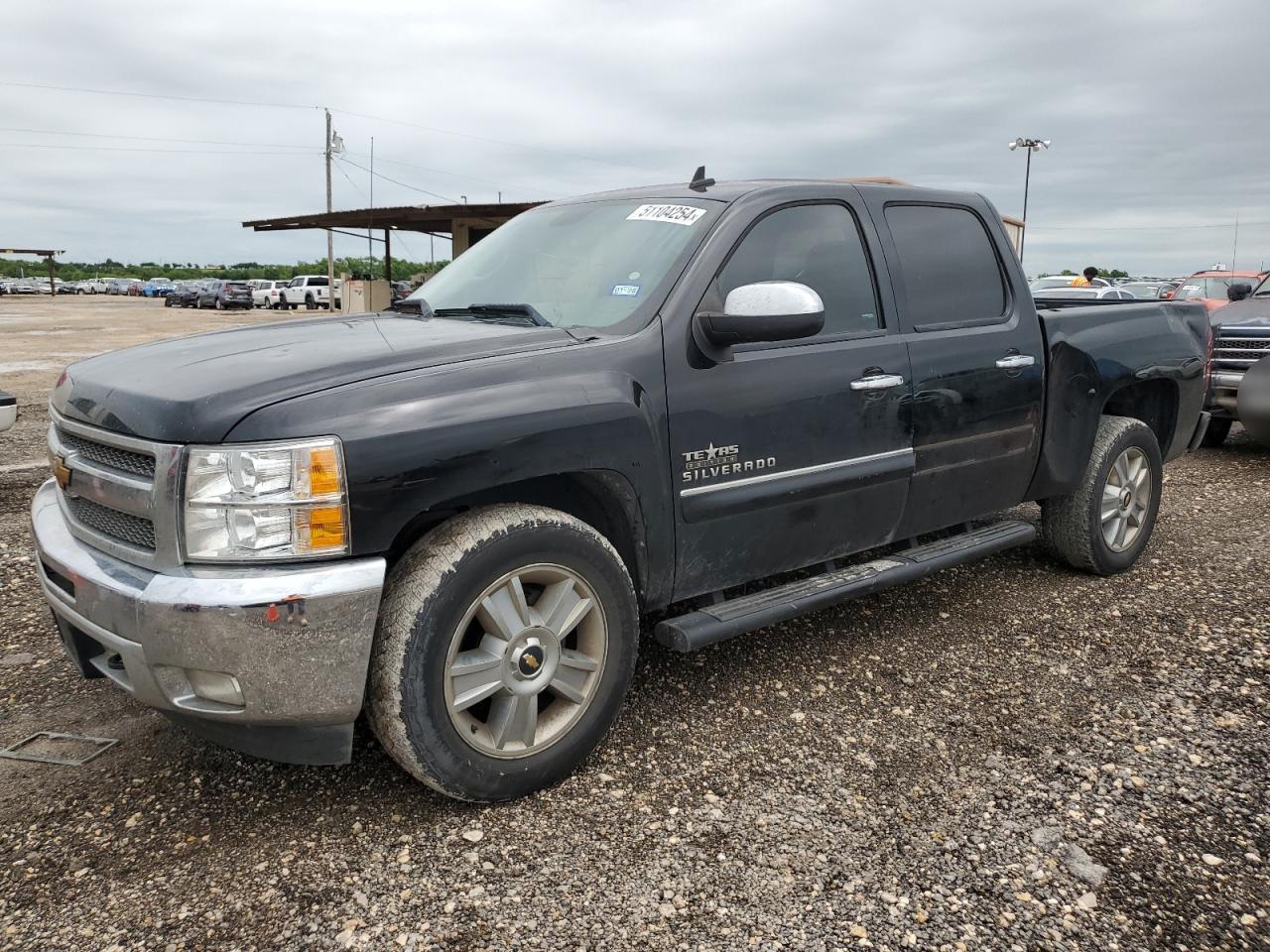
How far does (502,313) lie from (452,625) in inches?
49.5

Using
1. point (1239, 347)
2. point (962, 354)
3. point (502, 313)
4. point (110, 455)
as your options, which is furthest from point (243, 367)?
point (1239, 347)

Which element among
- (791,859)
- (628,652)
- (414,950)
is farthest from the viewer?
(628,652)

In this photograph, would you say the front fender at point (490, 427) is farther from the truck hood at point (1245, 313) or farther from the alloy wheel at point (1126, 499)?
the truck hood at point (1245, 313)

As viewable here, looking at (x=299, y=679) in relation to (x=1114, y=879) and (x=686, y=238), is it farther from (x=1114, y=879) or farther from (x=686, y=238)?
(x=1114, y=879)

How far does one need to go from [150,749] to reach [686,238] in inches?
95.1

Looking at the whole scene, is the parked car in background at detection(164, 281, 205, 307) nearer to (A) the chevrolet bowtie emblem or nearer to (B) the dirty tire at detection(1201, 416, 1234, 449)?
(B) the dirty tire at detection(1201, 416, 1234, 449)

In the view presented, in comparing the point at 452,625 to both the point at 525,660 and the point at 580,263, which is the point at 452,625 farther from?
the point at 580,263

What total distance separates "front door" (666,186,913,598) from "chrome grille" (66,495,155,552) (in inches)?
59.2

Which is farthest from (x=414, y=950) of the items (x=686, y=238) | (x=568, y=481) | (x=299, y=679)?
(x=686, y=238)

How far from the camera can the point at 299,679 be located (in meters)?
2.48

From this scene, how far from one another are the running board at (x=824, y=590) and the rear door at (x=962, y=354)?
12 centimetres

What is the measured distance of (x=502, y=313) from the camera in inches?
136

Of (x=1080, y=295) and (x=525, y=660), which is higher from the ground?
(x=1080, y=295)

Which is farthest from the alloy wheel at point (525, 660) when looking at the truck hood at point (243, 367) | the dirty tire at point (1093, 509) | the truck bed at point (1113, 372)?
the dirty tire at point (1093, 509)
